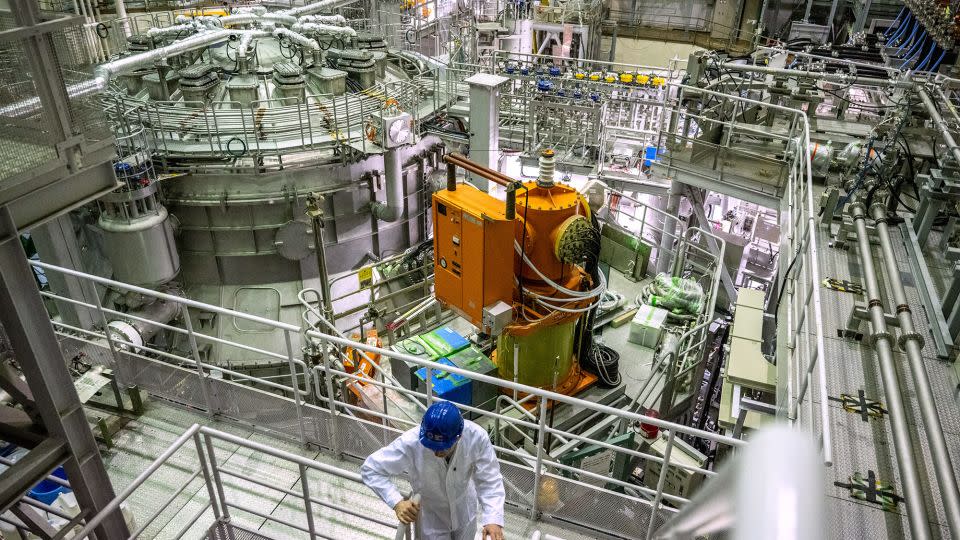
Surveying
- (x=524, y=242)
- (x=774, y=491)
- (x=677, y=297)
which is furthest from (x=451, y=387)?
(x=774, y=491)

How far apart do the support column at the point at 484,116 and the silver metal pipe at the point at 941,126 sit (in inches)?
215

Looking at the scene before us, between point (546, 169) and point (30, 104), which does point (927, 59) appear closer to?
point (546, 169)

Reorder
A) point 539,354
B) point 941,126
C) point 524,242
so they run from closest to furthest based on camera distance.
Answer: point 941,126 → point 524,242 → point 539,354

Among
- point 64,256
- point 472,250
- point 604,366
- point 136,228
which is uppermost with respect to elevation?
point 472,250

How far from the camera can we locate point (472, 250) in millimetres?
6285

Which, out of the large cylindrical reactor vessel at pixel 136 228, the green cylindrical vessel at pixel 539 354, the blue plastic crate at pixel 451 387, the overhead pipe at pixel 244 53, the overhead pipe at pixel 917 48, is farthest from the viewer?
the overhead pipe at pixel 917 48

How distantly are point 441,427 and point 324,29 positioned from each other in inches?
383

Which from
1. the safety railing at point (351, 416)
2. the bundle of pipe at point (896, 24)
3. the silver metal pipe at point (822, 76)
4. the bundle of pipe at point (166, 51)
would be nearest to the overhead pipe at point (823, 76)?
the silver metal pipe at point (822, 76)

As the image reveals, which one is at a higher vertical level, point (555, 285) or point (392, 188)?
point (555, 285)

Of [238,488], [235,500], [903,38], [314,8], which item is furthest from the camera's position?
[903,38]

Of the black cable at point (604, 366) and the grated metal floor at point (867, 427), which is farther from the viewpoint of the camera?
the black cable at point (604, 366)

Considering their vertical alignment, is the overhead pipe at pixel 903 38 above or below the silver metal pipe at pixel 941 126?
below

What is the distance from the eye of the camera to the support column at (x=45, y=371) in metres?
2.76

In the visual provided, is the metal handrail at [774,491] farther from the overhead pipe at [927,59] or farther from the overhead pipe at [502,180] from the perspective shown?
the overhead pipe at [927,59]
